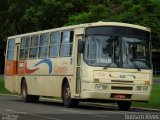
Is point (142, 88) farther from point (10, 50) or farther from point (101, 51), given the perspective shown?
point (10, 50)

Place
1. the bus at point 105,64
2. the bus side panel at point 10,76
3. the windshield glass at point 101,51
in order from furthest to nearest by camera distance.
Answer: the bus side panel at point 10,76 < the windshield glass at point 101,51 < the bus at point 105,64

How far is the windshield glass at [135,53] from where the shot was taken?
24.7m

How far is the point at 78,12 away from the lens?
51.8 meters

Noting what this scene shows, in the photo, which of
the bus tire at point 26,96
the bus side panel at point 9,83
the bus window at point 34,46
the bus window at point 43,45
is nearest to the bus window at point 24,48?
the bus window at point 34,46

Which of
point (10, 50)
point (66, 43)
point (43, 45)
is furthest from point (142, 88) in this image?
point (10, 50)

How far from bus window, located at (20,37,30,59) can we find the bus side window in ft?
17.0

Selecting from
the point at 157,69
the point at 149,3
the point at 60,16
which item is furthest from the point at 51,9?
the point at 157,69

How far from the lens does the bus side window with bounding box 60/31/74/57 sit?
26112 millimetres

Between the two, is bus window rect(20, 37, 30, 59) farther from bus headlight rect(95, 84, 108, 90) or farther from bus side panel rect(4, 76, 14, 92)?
bus headlight rect(95, 84, 108, 90)

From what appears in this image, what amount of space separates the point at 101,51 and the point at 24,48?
8.64m

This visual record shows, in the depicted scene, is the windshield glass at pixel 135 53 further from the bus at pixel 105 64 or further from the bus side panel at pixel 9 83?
the bus side panel at pixel 9 83

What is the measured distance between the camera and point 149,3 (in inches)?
1967

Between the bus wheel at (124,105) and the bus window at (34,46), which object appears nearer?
the bus wheel at (124,105)

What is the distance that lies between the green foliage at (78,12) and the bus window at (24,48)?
1372 centimetres
